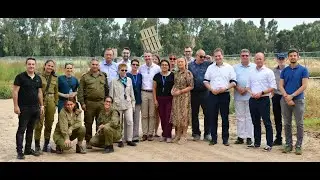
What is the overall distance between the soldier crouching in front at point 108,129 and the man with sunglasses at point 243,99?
83.6 inches

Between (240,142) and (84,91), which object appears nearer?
(84,91)

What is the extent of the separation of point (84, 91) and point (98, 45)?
150 ft

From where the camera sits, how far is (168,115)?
308 inches

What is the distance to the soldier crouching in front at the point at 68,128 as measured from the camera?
6746mm

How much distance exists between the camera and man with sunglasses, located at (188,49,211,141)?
7.89 m

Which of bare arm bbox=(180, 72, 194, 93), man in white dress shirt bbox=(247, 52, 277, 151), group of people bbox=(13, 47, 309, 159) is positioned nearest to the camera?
group of people bbox=(13, 47, 309, 159)

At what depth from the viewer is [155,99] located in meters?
7.84

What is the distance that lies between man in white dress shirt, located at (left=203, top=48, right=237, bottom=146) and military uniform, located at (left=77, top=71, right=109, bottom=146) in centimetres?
178

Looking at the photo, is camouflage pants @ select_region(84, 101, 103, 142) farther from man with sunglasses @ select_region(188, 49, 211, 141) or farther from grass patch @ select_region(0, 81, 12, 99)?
grass patch @ select_region(0, 81, 12, 99)

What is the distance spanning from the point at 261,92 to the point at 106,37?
154 feet

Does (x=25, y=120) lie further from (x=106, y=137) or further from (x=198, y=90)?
(x=198, y=90)

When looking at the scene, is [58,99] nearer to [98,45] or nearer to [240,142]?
[240,142]

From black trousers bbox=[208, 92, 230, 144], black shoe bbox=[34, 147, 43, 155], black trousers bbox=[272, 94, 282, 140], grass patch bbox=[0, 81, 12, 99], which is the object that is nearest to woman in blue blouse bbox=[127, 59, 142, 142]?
black trousers bbox=[208, 92, 230, 144]
